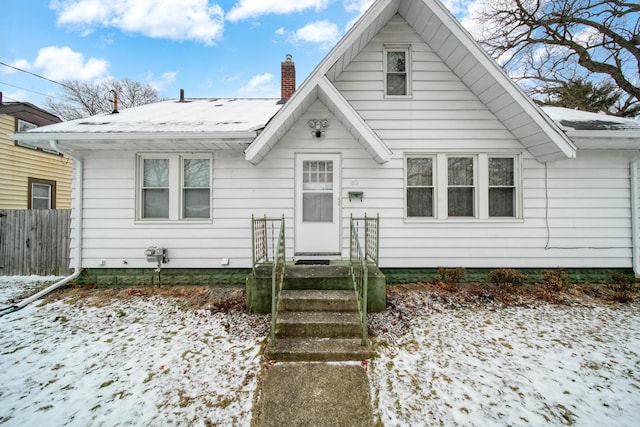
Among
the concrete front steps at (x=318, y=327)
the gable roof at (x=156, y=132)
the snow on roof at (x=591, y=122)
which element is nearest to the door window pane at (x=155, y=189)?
the gable roof at (x=156, y=132)

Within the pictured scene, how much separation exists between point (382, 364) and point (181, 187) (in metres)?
5.38

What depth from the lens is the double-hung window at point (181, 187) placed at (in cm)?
603

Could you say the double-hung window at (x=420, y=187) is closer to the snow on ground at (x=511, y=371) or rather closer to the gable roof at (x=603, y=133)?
the snow on ground at (x=511, y=371)

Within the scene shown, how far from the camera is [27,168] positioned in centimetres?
1029

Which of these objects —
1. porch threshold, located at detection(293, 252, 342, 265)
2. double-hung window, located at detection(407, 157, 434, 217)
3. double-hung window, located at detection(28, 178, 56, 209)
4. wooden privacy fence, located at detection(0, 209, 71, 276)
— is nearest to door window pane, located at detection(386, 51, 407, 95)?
double-hung window, located at detection(407, 157, 434, 217)

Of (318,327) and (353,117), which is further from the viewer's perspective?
(353,117)

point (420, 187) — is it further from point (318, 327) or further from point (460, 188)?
point (318, 327)

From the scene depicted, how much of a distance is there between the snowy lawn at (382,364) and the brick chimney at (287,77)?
6.27m

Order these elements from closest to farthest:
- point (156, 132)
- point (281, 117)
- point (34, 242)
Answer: point (281, 117) < point (156, 132) < point (34, 242)

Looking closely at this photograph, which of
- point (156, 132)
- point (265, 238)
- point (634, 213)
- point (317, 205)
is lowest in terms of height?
point (265, 238)

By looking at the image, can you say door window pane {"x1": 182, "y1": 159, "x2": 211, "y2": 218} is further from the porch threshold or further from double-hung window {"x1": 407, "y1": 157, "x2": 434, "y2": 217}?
double-hung window {"x1": 407, "y1": 157, "x2": 434, "y2": 217}

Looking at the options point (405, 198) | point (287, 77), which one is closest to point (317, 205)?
point (405, 198)

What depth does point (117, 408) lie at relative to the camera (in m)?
2.71

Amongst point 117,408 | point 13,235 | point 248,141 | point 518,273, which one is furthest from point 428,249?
point 13,235
